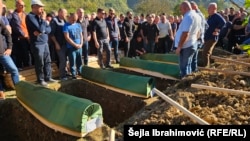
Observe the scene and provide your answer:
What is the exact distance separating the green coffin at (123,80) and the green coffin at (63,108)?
6.15ft

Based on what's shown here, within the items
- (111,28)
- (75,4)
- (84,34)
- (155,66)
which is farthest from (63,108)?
(75,4)

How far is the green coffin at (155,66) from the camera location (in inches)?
312

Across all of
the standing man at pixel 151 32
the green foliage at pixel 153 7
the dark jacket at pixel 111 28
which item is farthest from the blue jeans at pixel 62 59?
the green foliage at pixel 153 7

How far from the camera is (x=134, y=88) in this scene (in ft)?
22.3

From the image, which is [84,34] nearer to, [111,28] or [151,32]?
[111,28]

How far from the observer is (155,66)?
8477mm

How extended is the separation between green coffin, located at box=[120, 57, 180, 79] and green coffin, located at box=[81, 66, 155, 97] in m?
1.30

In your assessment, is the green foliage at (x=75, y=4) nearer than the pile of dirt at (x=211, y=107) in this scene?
No

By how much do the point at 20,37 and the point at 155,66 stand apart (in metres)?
3.68

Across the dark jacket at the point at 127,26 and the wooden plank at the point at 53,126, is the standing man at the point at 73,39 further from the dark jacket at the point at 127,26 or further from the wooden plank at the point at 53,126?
the dark jacket at the point at 127,26

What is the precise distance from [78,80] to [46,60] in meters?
1.07

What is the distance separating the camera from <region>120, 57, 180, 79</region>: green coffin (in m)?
7.92

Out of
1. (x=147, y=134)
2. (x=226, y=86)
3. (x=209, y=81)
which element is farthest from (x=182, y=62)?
(x=147, y=134)

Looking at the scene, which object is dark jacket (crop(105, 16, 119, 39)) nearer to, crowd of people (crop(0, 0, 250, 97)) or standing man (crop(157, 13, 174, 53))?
crowd of people (crop(0, 0, 250, 97))
